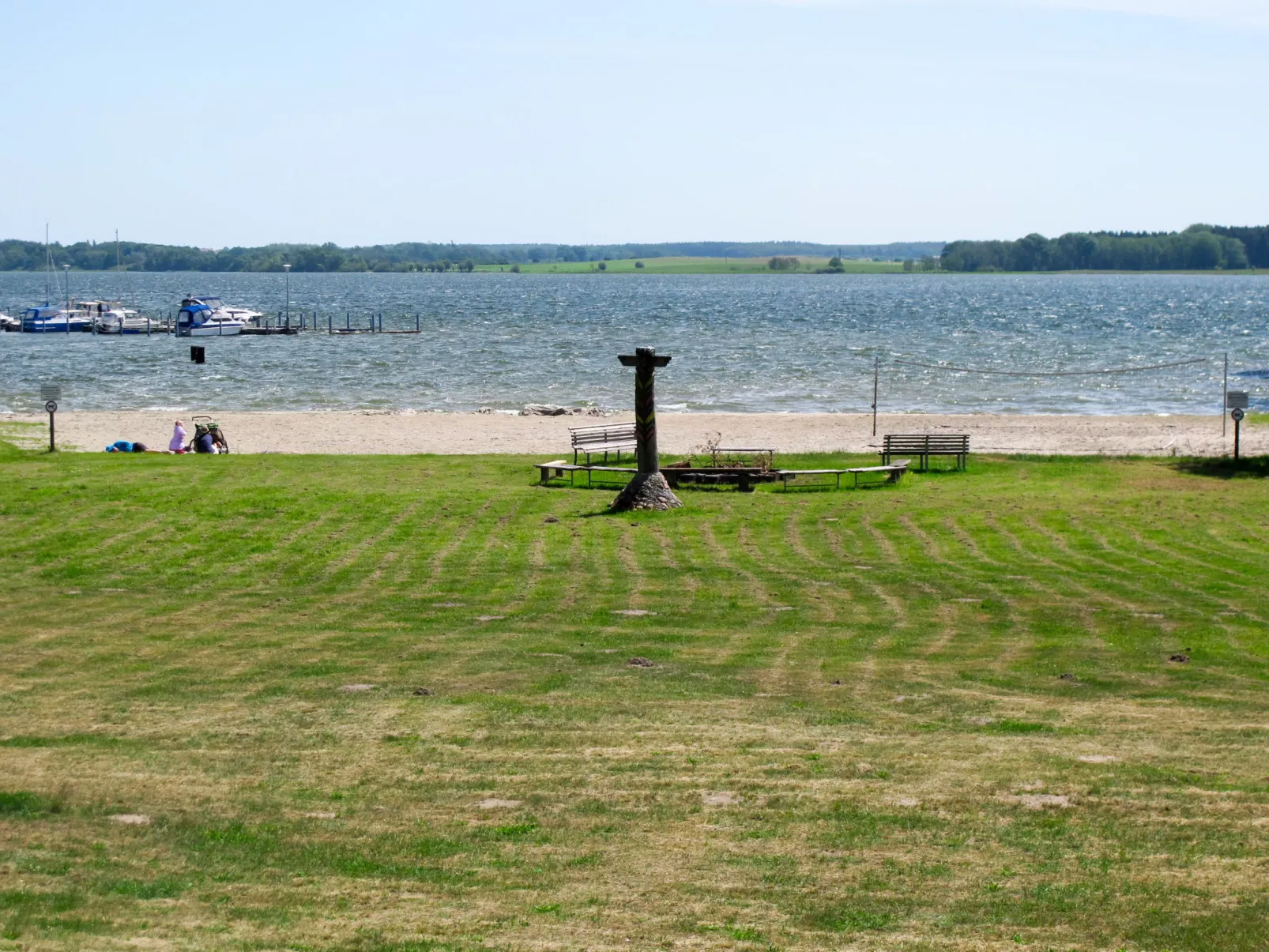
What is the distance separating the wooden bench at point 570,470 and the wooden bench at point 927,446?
6.02 m

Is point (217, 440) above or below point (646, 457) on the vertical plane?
below

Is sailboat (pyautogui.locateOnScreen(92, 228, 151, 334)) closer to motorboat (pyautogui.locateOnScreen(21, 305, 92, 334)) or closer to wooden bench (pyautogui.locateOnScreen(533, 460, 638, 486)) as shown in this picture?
motorboat (pyautogui.locateOnScreen(21, 305, 92, 334))

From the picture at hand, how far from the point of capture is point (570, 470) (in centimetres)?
2900

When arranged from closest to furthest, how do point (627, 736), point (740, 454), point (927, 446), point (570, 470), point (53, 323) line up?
point (627, 736) → point (570, 470) → point (927, 446) → point (740, 454) → point (53, 323)

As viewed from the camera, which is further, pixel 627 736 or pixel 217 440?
pixel 217 440

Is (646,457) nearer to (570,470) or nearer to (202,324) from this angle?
(570,470)

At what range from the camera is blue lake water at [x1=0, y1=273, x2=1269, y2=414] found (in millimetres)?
60938

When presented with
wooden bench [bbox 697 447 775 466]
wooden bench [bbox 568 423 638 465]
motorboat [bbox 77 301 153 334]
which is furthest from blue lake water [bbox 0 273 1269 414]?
wooden bench [bbox 697 447 775 466]

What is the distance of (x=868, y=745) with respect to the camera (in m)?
11.2

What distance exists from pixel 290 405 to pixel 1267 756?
2043 inches

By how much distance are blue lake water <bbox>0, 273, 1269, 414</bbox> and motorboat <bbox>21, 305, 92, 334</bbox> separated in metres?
2.47

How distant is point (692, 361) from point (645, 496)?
187 feet

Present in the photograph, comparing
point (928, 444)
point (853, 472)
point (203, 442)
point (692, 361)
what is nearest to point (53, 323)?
point (692, 361)

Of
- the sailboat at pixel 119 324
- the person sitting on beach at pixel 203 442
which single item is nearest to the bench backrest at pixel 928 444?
the person sitting on beach at pixel 203 442
